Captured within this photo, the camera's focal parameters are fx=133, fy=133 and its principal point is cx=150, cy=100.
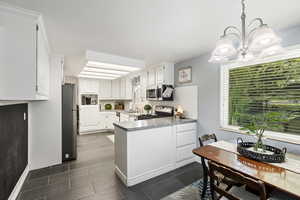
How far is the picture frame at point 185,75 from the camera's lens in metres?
3.20

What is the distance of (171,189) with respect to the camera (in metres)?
2.08

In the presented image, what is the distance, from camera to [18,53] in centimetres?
137

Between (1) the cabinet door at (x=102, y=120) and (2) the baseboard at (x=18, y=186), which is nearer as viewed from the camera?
(2) the baseboard at (x=18, y=186)

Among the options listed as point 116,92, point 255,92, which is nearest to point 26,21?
point 255,92

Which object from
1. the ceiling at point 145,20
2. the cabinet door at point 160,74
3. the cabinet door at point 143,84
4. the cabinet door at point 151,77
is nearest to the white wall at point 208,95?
the ceiling at point 145,20

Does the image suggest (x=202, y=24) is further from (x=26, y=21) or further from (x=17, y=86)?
(x=17, y=86)

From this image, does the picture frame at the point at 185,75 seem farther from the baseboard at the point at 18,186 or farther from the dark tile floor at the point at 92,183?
the baseboard at the point at 18,186

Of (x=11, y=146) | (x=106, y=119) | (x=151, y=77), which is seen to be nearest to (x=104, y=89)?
(x=106, y=119)

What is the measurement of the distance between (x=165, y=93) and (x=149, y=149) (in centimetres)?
160

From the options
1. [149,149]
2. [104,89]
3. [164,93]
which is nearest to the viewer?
[149,149]

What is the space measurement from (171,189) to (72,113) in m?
2.54

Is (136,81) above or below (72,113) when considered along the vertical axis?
above

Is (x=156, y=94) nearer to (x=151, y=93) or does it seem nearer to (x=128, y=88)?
(x=151, y=93)

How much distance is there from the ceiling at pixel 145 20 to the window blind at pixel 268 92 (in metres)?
0.60
